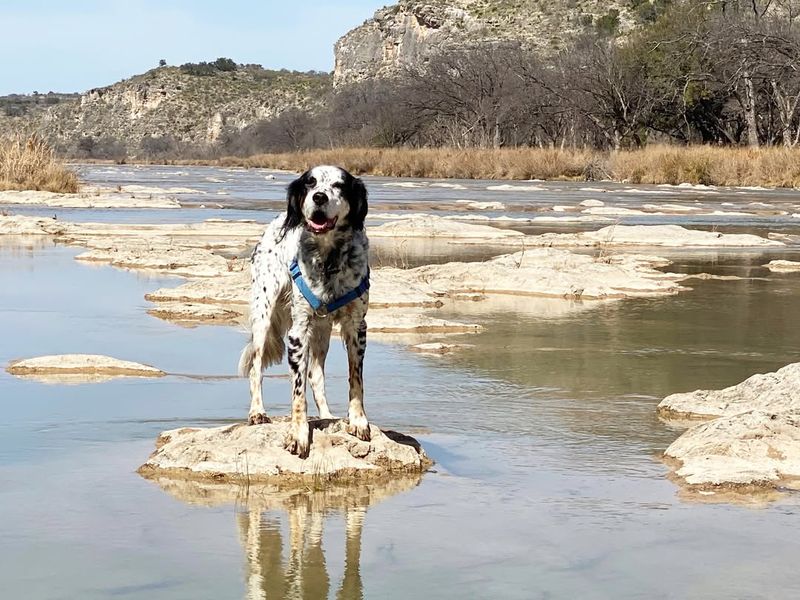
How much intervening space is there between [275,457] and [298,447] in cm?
11

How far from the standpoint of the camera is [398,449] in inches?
235

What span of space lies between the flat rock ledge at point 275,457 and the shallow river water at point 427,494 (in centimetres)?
14

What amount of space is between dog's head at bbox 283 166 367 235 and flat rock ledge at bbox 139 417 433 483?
0.96 meters

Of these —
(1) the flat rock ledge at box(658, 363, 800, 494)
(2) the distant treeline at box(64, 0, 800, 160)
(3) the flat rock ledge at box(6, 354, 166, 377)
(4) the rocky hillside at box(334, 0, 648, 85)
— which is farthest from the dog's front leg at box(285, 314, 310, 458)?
(4) the rocky hillside at box(334, 0, 648, 85)

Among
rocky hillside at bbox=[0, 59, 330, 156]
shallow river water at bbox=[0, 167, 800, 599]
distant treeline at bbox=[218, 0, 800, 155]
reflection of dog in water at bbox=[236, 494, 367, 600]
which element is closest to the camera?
reflection of dog in water at bbox=[236, 494, 367, 600]

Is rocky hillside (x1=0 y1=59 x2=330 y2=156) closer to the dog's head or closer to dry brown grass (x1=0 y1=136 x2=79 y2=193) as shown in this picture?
dry brown grass (x1=0 y1=136 x2=79 y2=193)

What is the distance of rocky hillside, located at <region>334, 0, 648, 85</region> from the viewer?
11062cm

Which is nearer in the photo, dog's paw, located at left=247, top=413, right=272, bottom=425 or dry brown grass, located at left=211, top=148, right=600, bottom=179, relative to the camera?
dog's paw, located at left=247, top=413, right=272, bottom=425

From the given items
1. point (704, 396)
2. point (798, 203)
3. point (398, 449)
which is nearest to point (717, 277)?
point (704, 396)

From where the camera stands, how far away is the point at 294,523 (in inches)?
199

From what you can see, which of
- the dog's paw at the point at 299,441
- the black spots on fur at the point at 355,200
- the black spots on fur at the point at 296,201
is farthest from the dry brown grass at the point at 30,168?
the dog's paw at the point at 299,441

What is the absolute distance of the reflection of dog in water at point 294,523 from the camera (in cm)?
435

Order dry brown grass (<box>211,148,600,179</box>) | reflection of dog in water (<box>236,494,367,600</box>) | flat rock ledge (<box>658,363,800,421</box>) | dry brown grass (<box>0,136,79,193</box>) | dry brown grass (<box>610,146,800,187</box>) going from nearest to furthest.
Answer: reflection of dog in water (<box>236,494,367,600</box>) < flat rock ledge (<box>658,363,800,421</box>) < dry brown grass (<box>0,136,79,193</box>) < dry brown grass (<box>610,146,800,187</box>) < dry brown grass (<box>211,148,600,179</box>)

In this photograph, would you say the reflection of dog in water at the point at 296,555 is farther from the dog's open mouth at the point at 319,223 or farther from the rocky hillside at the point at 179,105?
the rocky hillside at the point at 179,105
